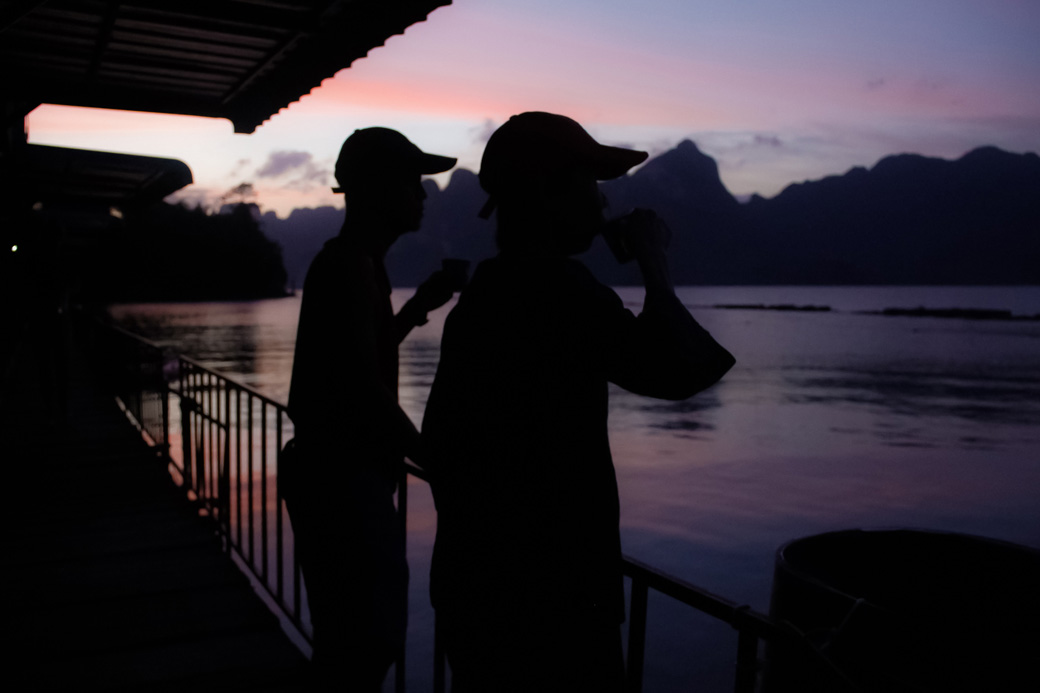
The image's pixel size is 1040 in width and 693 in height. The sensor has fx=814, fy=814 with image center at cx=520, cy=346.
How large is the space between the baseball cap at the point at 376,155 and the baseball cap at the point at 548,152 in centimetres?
84

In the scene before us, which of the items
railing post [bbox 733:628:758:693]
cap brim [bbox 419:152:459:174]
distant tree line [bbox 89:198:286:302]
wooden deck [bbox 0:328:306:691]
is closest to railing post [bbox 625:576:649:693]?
railing post [bbox 733:628:758:693]

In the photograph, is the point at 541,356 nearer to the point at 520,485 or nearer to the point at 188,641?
the point at 520,485

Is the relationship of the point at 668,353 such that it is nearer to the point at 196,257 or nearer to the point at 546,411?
the point at 546,411

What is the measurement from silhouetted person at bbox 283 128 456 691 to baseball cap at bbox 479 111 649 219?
0.78m

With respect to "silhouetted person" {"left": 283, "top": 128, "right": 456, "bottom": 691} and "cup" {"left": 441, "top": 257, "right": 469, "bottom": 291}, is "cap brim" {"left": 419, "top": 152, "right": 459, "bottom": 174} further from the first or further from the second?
"cup" {"left": 441, "top": 257, "right": 469, "bottom": 291}

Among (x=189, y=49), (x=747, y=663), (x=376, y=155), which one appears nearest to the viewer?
(x=747, y=663)

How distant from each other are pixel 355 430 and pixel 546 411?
0.89 metres

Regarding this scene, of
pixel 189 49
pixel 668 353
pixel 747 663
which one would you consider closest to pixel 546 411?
pixel 668 353

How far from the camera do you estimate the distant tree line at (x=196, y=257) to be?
11956 centimetres

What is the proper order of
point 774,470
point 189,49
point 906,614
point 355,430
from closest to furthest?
point 906,614 → point 355,430 → point 189,49 → point 774,470

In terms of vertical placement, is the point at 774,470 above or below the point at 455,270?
below

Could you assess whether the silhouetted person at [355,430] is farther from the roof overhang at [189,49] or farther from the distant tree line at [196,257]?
the distant tree line at [196,257]

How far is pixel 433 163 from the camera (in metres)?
2.42

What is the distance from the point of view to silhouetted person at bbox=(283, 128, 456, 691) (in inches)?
84.3
